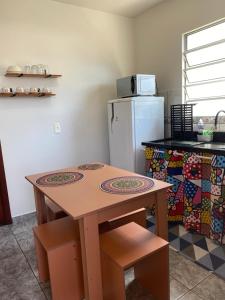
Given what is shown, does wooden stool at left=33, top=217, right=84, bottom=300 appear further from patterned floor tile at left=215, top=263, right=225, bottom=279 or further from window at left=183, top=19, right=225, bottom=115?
window at left=183, top=19, right=225, bottom=115

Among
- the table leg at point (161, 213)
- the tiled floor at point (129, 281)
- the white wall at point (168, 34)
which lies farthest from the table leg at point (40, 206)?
the white wall at point (168, 34)

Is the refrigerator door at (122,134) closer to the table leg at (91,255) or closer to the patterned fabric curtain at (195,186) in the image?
the patterned fabric curtain at (195,186)

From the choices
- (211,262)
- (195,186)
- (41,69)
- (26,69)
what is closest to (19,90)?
(26,69)

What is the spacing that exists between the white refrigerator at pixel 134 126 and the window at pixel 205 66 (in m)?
0.42

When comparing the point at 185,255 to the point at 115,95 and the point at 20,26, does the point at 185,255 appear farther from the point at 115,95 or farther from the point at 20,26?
the point at 20,26

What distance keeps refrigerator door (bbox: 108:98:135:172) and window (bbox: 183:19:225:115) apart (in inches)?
31.6

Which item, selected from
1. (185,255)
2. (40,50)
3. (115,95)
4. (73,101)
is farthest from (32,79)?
(185,255)

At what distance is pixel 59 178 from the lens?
176 cm

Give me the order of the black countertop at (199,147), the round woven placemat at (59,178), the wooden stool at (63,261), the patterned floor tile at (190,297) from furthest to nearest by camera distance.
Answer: the black countertop at (199,147)
the round woven placemat at (59,178)
the patterned floor tile at (190,297)
the wooden stool at (63,261)

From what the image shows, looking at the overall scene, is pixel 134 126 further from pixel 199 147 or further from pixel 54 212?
pixel 54 212

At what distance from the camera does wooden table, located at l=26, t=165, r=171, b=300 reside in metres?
1.24

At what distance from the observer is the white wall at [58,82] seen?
263 centimetres

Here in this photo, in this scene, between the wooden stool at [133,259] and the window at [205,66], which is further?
the window at [205,66]

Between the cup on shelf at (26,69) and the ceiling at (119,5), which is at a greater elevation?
the ceiling at (119,5)
